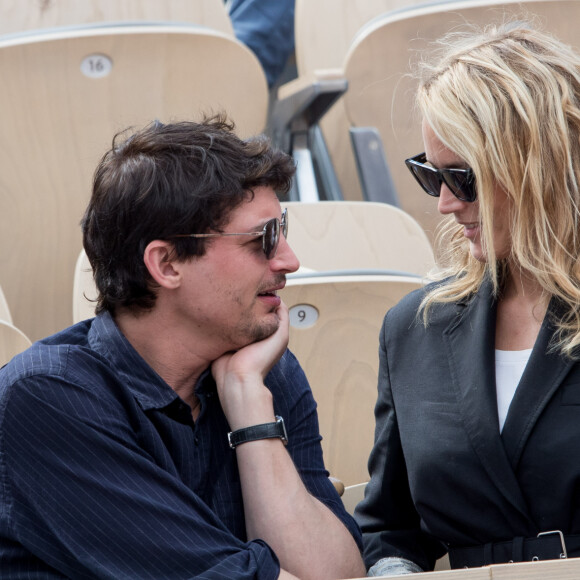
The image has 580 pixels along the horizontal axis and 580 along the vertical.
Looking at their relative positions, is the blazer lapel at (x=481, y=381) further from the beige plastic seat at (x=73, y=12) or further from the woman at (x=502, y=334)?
the beige plastic seat at (x=73, y=12)

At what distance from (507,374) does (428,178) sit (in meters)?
0.31

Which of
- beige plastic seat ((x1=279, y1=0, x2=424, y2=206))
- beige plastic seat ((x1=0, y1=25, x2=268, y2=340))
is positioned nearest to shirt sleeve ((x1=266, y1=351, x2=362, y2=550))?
beige plastic seat ((x1=0, y1=25, x2=268, y2=340))

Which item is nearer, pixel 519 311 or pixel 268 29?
pixel 519 311

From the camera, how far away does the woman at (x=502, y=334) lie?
130 centimetres

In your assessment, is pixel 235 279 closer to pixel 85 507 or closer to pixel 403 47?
pixel 85 507

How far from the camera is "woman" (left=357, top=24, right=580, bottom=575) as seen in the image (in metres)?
1.30

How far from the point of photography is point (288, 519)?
1291 mm

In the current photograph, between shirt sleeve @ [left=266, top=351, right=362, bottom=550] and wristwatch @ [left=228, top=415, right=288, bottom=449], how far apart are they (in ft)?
0.36

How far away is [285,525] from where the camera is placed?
1287 mm

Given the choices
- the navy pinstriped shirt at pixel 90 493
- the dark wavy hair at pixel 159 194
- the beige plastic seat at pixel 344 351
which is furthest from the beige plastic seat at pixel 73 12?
the navy pinstriped shirt at pixel 90 493

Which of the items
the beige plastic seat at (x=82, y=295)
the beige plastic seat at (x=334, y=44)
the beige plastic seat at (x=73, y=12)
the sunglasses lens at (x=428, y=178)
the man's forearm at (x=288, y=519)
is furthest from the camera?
the beige plastic seat at (x=334, y=44)

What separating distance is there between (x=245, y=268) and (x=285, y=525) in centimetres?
37

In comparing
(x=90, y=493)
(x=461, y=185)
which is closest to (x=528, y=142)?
(x=461, y=185)

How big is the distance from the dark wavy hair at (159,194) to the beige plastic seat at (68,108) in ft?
2.55
